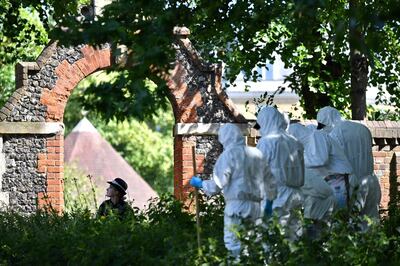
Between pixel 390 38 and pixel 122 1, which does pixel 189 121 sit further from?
pixel 122 1

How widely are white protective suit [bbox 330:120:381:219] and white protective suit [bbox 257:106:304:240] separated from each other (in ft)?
6.46

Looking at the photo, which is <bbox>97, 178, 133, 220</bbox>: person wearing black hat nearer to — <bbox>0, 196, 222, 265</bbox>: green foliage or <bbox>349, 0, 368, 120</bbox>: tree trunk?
<bbox>0, 196, 222, 265</bbox>: green foliage

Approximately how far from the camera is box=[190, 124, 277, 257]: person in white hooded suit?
14.7 meters

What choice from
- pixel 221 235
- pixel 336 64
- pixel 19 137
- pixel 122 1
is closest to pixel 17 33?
pixel 19 137

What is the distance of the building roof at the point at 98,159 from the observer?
172 ft

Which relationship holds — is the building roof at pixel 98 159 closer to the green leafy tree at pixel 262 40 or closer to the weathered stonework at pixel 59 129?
the green leafy tree at pixel 262 40

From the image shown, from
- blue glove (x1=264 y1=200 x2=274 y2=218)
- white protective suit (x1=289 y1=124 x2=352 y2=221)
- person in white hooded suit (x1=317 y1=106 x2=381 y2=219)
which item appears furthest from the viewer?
person in white hooded suit (x1=317 y1=106 x2=381 y2=219)

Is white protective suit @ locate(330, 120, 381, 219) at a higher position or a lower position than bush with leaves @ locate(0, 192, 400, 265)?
higher

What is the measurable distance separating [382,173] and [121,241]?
8614 millimetres

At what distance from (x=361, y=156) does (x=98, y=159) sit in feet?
124

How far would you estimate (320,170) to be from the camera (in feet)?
56.6

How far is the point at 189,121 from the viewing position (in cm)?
2322

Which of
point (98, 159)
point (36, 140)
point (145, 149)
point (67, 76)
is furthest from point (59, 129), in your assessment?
point (145, 149)

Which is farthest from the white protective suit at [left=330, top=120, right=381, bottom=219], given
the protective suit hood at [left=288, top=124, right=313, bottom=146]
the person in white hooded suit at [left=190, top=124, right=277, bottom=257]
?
the person in white hooded suit at [left=190, top=124, right=277, bottom=257]
